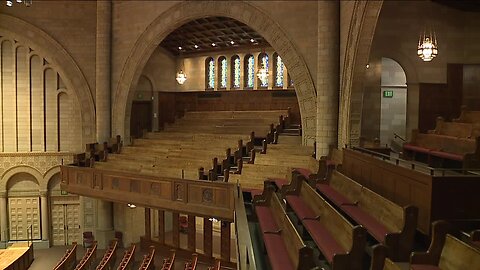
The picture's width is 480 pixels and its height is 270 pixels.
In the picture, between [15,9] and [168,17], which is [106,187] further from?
[15,9]

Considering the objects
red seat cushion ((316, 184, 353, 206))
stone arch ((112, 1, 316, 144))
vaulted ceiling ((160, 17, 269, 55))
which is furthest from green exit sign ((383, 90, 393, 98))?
red seat cushion ((316, 184, 353, 206))

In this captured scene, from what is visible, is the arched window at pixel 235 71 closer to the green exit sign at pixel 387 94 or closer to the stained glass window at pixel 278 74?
the stained glass window at pixel 278 74

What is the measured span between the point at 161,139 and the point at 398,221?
10618 mm

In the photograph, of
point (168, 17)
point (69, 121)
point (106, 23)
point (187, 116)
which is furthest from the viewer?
point (187, 116)

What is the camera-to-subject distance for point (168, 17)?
1297 cm

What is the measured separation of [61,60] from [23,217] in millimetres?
5435

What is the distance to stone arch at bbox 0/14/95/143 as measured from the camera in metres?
14.3

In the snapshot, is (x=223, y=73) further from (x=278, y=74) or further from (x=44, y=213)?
(x=44, y=213)

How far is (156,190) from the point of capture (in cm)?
Result: 1059

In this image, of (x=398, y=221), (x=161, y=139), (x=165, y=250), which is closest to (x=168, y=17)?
(x=161, y=139)

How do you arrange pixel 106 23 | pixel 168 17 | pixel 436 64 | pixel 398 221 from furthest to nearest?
pixel 106 23 < pixel 168 17 < pixel 436 64 < pixel 398 221

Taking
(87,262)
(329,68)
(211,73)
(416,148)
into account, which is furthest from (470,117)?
(211,73)

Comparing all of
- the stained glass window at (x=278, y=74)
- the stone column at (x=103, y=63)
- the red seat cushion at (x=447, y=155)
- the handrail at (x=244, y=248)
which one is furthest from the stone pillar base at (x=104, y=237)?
the red seat cushion at (x=447, y=155)

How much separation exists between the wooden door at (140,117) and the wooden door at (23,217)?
430 cm
